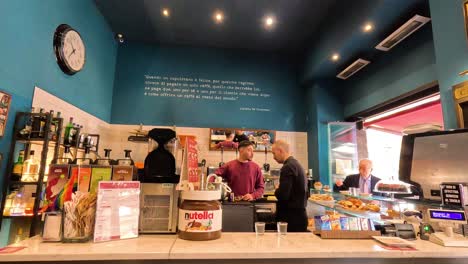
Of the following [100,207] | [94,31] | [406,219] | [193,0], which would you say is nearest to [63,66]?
[94,31]

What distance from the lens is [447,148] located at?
1492 mm

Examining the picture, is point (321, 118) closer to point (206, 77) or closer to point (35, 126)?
point (206, 77)

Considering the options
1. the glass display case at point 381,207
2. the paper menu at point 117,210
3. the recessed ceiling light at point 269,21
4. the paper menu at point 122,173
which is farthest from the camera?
the recessed ceiling light at point 269,21

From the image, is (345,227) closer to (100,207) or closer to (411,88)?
(100,207)

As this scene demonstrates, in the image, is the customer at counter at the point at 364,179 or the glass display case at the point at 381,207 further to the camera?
the customer at counter at the point at 364,179

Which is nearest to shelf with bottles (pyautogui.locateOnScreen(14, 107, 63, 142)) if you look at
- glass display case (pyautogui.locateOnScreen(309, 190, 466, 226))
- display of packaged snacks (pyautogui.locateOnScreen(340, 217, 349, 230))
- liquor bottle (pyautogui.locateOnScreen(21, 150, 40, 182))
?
liquor bottle (pyautogui.locateOnScreen(21, 150, 40, 182))

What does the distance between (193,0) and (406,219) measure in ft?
12.8

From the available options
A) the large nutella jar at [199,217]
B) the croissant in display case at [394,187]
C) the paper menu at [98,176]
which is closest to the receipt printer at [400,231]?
the croissant in display case at [394,187]

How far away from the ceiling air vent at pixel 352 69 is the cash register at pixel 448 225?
3218 mm

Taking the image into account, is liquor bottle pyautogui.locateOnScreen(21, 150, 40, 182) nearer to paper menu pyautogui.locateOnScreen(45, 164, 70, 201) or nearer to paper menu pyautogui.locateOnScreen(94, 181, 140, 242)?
paper menu pyautogui.locateOnScreen(45, 164, 70, 201)

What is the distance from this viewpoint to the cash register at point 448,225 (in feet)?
3.89

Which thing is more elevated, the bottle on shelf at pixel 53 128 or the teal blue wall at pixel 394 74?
the teal blue wall at pixel 394 74

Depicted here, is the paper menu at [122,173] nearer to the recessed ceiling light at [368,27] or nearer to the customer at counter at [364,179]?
the recessed ceiling light at [368,27]

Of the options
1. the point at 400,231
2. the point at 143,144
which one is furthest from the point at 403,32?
the point at 143,144
